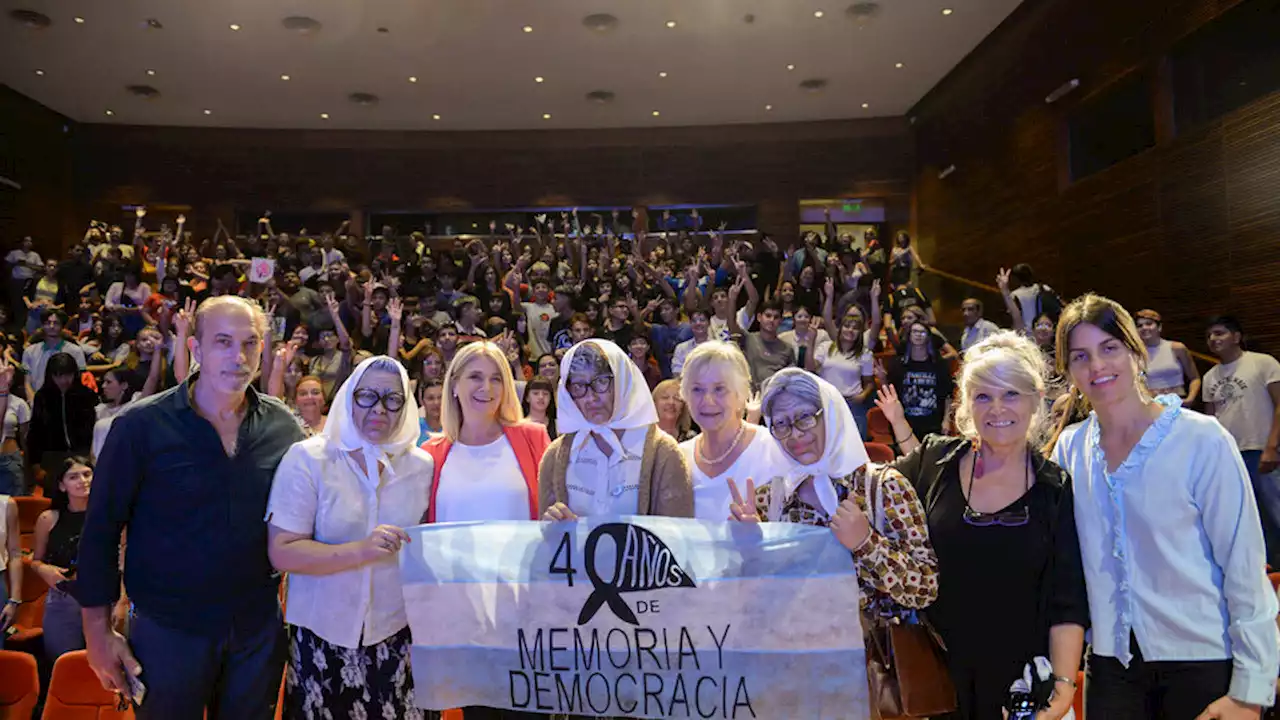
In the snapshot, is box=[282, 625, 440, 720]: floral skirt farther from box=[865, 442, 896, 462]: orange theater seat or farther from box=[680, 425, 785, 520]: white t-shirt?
box=[865, 442, 896, 462]: orange theater seat

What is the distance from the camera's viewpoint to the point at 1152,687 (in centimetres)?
209

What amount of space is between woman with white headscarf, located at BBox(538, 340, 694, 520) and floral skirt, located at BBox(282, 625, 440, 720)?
640mm

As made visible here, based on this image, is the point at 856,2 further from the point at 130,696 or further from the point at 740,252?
the point at 130,696

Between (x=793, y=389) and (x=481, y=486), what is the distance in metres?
1.02

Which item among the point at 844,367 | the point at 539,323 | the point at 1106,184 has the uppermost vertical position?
the point at 1106,184

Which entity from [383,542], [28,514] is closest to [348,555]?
[383,542]

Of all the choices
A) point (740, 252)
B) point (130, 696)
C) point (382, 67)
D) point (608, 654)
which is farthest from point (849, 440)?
point (382, 67)

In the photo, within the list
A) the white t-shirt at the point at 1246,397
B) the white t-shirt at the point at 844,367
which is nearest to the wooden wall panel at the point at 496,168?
the white t-shirt at the point at 844,367

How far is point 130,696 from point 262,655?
1.08 ft

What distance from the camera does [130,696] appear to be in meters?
2.26

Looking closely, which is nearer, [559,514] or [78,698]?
[559,514]

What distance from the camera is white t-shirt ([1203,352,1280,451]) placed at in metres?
6.01

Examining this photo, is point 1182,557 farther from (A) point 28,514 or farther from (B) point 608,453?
(A) point 28,514

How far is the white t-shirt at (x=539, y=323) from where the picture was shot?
28.5ft
